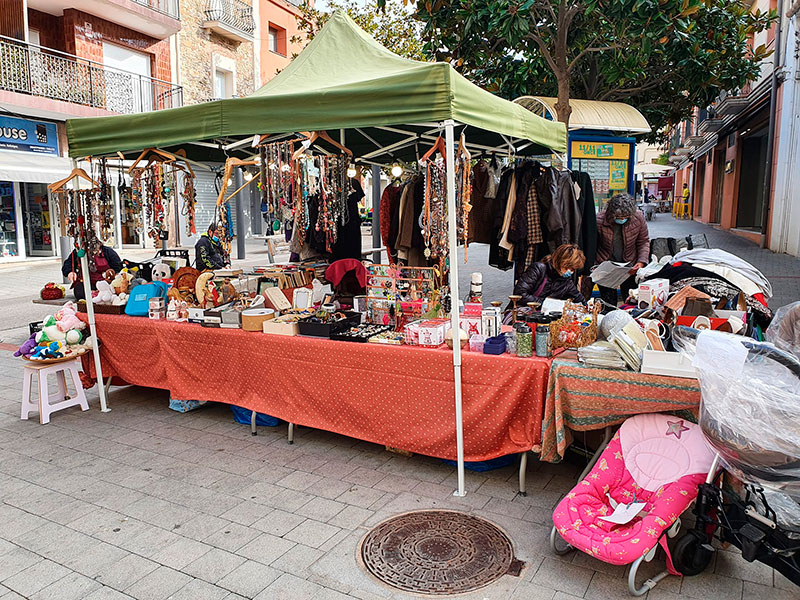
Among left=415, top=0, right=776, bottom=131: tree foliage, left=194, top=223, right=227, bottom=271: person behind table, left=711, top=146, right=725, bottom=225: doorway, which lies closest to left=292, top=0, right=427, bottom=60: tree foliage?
left=415, top=0, right=776, bottom=131: tree foliage

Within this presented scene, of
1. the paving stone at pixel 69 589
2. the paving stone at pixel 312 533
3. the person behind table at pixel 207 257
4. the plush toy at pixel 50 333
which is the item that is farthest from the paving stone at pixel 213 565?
the person behind table at pixel 207 257

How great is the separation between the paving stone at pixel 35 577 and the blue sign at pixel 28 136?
16083 mm

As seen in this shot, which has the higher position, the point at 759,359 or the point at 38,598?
the point at 759,359

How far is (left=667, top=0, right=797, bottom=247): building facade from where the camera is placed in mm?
13891

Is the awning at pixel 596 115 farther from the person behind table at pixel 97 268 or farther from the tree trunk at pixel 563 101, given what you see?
the person behind table at pixel 97 268

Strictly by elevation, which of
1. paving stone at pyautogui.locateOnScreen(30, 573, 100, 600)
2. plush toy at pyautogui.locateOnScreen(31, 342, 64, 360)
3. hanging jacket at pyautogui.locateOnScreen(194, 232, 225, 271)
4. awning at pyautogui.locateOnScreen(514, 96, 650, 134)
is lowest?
paving stone at pyautogui.locateOnScreen(30, 573, 100, 600)

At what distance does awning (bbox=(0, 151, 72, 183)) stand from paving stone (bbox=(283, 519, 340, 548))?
1553cm

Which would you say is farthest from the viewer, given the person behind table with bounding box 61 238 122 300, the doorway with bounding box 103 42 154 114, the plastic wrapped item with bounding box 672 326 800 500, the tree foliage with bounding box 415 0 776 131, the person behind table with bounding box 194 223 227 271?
the doorway with bounding box 103 42 154 114

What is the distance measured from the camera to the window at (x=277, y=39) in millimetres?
24955

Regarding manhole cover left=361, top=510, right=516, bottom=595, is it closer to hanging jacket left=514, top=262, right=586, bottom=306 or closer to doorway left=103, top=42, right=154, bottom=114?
hanging jacket left=514, top=262, right=586, bottom=306

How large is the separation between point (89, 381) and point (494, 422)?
3.93m

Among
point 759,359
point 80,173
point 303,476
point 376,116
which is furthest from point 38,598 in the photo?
point 80,173

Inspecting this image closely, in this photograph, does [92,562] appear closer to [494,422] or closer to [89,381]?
[494,422]

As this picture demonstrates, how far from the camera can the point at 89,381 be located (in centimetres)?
539
